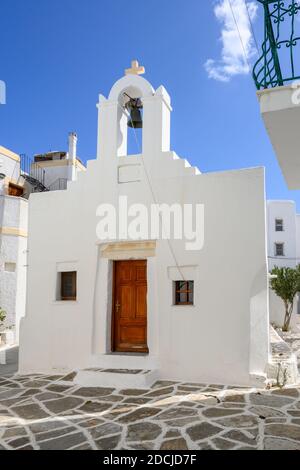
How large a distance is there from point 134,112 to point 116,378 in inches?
235

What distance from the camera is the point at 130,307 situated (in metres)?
8.65

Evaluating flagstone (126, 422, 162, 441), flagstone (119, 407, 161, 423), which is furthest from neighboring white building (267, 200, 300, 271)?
flagstone (126, 422, 162, 441)

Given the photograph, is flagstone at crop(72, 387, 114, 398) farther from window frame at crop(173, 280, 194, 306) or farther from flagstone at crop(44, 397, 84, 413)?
window frame at crop(173, 280, 194, 306)

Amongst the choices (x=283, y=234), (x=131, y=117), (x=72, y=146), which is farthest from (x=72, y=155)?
(x=283, y=234)

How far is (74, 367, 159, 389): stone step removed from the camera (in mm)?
7453

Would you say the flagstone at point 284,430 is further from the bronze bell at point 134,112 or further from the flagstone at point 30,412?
the bronze bell at point 134,112

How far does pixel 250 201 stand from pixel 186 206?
4.18ft

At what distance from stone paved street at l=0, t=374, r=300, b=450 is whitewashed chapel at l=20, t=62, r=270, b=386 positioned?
0.61 meters

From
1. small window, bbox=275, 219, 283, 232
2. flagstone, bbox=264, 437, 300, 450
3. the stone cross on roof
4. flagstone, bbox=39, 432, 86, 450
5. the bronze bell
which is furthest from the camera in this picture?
small window, bbox=275, 219, 283, 232

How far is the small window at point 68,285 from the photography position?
9.22 metres

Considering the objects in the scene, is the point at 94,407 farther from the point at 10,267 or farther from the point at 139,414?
the point at 10,267

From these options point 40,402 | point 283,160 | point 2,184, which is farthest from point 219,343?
point 2,184

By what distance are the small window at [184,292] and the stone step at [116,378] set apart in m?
1.45

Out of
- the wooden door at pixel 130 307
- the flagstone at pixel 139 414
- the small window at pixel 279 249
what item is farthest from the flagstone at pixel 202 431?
the small window at pixel 279 249
